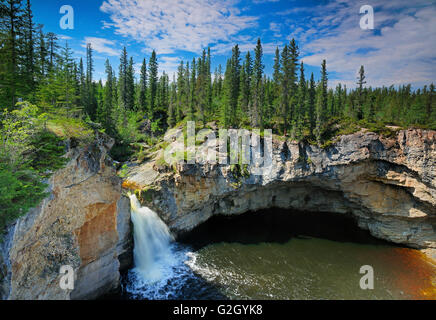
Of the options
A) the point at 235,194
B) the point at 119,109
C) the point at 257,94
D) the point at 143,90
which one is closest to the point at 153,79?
the point at 143,90

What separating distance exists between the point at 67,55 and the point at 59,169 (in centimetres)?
1547

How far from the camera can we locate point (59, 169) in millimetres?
10227

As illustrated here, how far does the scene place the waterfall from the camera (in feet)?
55.7

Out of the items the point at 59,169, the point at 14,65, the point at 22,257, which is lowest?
the point at 22,257

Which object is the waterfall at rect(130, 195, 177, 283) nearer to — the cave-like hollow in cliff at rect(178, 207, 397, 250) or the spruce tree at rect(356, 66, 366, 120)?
the cave-like hollow in cliff at rect(178, 207, 397, 250)

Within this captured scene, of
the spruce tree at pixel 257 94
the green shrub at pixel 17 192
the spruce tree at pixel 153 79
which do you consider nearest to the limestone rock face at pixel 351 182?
the spruce tree at pixel 257 94

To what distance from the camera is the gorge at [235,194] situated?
11.3m

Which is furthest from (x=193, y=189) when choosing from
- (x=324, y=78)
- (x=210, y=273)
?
(x=324, y=78)

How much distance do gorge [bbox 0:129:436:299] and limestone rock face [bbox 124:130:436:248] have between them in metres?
0.09

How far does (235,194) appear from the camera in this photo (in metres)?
23.8

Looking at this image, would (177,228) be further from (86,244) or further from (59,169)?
(59,169)

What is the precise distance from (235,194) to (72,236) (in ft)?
53.2

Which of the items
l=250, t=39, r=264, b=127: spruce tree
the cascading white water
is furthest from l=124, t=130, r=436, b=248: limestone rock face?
l=250, t=39, r=264, b=127: spruce tree

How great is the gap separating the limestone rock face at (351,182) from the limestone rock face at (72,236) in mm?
7178
